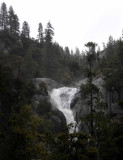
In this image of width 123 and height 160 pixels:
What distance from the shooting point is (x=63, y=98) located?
53.2 metres

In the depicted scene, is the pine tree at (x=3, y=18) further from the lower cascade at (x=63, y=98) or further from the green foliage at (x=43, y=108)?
the green foliage at (x=43, y=108)

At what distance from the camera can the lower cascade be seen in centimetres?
4744

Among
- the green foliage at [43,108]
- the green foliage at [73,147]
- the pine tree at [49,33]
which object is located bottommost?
the green foliage at [73,147]

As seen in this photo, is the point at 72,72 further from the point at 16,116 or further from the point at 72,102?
the point at 16,116

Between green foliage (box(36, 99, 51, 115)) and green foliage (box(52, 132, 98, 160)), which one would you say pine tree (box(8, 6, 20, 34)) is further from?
green foliage (box(52, 132, 98, 160))

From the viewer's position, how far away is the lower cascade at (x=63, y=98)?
1868 inches

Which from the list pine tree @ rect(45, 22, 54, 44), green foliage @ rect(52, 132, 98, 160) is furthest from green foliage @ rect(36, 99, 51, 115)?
pine tree @ rect(45, 22, 54, 44)

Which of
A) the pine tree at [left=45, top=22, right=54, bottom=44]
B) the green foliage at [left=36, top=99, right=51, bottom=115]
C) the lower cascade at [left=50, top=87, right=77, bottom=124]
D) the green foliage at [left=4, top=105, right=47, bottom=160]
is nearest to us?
the green foliage at [left=4, top=105, right=47, bottom=160]

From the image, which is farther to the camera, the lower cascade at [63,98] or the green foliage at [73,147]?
the lower cascade at [63,98]

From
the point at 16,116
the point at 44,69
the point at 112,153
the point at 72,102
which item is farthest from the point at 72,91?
the point at 16,116

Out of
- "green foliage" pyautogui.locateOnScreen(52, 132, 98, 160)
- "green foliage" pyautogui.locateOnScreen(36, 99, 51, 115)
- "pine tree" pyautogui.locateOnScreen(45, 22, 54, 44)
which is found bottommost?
"green foliage" pyautogui.locateOnScreen(52, 132, 98, 160)

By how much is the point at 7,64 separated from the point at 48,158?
8.43 metres

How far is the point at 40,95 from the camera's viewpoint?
4466 cm

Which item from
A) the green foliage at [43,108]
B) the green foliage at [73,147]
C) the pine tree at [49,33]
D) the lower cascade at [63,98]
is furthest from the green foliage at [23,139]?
the pine tree at [49,33]
